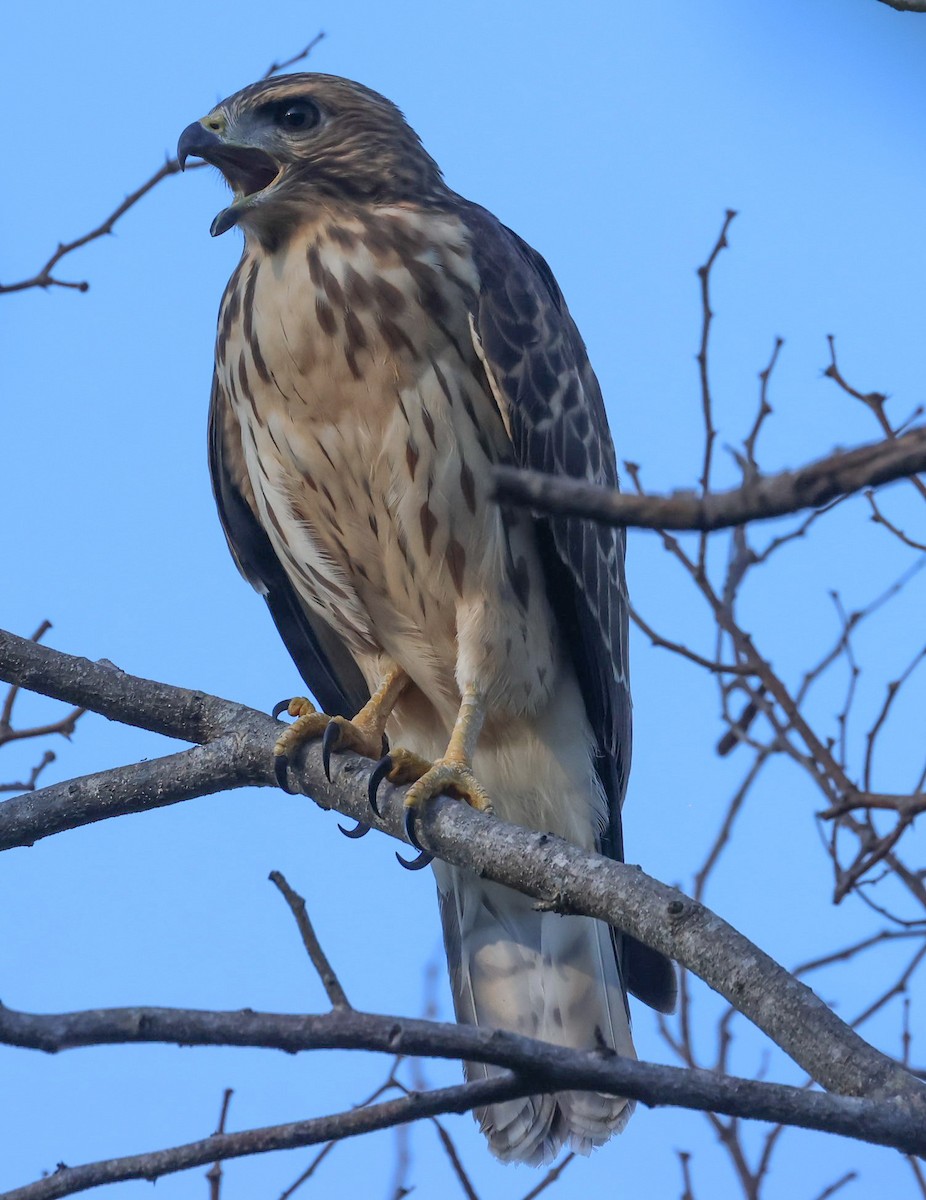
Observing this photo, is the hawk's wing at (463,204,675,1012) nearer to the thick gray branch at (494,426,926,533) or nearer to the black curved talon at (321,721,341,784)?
the black curved talon at (321,721,341,784)

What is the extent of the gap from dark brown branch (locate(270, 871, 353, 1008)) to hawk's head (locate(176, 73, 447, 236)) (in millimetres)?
2278

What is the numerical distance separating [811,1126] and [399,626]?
2510 millimetres

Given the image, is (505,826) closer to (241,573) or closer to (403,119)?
(241,573)

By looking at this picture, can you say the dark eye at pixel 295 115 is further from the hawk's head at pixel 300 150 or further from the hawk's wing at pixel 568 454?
the hawk's wing at pixel 568 454

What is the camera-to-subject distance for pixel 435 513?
386 centimetres

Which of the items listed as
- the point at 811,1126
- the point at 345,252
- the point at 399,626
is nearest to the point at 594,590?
the point at 399,626

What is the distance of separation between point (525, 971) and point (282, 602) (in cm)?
139

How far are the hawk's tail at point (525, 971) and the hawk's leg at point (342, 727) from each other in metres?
0.70

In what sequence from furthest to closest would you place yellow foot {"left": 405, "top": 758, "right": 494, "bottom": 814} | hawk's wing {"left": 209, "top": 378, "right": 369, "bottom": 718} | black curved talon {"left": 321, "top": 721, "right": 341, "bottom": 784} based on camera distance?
hawk's wing {"left": 209, "top": 378, "right": 369, "bottom": 718}
black curved talon {"left": 321, "top": 721, "right": 341, "bottom": 784}
yellow foot {"left": 405, "top": 758, "right": 494, "bottom": 814}

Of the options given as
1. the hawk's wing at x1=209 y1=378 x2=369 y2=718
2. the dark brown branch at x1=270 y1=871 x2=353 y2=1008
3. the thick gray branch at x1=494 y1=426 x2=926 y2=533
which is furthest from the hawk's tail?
the thick gray branch at x1=494 y1=426 x2=926 y2=533

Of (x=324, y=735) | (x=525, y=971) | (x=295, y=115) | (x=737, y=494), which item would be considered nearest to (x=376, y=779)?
(x=324, y=735)

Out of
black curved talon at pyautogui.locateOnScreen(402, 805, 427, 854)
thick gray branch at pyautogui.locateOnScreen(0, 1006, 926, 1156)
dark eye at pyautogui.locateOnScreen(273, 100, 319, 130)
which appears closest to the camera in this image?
thick gray branch at pyautogui.locateOnScreen(0, 1006, 926, 1156)

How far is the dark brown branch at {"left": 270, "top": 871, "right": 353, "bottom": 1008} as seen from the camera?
2029mm

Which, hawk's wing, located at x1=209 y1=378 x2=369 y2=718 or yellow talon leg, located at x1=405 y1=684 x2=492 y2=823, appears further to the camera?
hawk's wing, located at x1=209 y1=378 x2=369 y2=718
